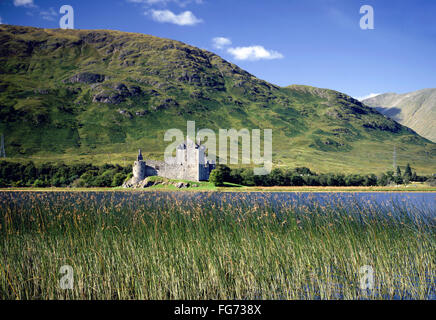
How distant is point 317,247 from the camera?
12.8 meters

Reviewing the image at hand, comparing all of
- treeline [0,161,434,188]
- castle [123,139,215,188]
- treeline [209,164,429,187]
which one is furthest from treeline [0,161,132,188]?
treeline [209,164,429,187]

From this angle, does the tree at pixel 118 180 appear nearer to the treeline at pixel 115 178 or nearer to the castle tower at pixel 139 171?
the treeline at pixel 115 178

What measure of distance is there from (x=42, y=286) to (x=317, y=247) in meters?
9.39

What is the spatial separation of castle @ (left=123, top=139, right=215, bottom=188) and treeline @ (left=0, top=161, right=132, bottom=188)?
13.9 feet

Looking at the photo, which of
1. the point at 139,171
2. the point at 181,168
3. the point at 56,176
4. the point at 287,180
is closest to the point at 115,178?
the point at 139,171

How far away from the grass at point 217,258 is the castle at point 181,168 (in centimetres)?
6068

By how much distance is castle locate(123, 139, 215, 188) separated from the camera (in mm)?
75500

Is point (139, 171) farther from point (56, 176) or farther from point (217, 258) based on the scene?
point (217, 258)

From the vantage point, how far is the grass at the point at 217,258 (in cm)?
1029

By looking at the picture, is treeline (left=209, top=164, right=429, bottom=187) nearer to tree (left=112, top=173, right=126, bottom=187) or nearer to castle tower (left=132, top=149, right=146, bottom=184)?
castle tower (left=132, top=149, right=146, bottom=184)

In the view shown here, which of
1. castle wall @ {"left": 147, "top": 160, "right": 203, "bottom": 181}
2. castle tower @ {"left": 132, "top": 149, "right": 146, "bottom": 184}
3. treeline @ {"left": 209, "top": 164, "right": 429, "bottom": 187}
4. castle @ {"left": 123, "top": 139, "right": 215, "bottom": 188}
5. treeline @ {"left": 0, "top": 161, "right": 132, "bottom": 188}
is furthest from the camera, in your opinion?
castle wall @ {"left": 147, "top": 160, "right": 203, "bottom": 181}

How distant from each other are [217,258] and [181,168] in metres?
66.3

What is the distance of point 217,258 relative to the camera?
1128 cm

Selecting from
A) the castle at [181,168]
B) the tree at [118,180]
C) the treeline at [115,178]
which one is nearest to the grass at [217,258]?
the treeline at [115,178]
